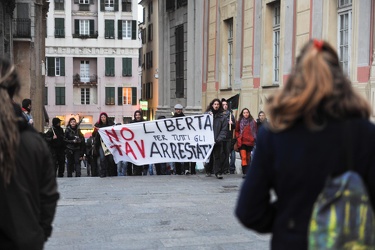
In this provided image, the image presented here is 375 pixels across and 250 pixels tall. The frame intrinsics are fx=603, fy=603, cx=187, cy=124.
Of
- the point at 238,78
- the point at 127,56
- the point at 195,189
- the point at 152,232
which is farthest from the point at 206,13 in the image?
the point at 127,56

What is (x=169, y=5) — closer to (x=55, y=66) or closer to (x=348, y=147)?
(x=348, y=147)

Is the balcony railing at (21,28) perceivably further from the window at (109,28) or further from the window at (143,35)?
the window at (143,35)

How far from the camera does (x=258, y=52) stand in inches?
797

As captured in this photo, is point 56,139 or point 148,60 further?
point 148,60

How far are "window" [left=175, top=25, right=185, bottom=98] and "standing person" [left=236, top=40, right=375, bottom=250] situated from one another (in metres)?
25.5

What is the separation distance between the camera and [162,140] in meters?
15.6

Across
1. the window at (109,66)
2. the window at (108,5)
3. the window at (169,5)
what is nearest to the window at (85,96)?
the window at (109,66)

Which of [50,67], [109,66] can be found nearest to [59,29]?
[50,67]

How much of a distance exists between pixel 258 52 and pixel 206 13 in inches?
233

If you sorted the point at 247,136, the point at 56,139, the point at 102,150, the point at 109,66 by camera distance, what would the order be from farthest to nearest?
1. the point at 109,66
2. the point at 56,139
3. the point at 102,150
4. the point at 247,136

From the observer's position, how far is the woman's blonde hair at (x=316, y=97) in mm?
2598

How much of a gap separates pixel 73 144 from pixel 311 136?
14.0 meters

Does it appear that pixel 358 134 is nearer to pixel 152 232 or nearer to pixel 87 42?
pixel 152 232

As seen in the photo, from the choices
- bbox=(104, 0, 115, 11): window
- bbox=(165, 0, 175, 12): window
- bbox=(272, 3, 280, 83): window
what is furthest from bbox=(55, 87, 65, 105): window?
bbox=(272, 3, 280, 83): window
